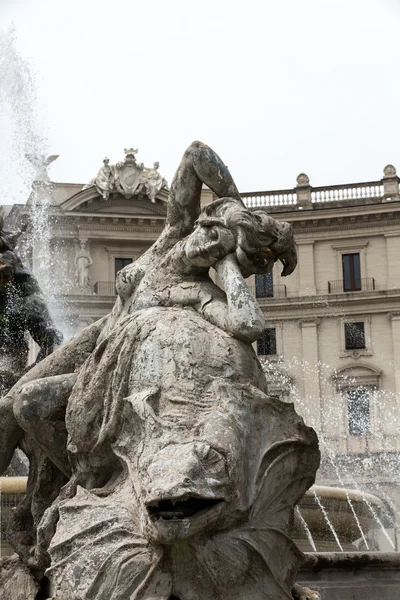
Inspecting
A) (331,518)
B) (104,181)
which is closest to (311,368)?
(104,181)

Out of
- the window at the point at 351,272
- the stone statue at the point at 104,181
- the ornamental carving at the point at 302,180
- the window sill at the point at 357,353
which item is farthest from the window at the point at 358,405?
the stone statue at the point at 104,181

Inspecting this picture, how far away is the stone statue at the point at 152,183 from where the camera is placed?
39.8m

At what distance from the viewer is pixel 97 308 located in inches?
1473

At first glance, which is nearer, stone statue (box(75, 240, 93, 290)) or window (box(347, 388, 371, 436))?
window (box(347, 388, 371, 436))

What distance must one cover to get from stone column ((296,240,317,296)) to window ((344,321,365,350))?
2.02 m

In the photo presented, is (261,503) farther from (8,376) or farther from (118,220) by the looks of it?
(118,220)

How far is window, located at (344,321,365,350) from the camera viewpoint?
39.1 meters

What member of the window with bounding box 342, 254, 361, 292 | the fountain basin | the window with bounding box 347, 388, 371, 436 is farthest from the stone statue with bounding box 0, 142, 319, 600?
the window with bounding box 342, 254, 361, 292

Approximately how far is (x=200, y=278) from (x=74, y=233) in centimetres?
3615

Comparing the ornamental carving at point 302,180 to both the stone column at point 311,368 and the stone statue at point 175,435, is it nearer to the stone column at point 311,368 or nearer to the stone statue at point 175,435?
the stone column at point 311,368

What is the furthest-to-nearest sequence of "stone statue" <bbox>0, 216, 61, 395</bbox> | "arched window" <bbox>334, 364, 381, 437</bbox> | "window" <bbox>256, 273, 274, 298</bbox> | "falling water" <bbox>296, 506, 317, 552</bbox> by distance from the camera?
"window" <bbox>256, 273, 274, 298</bbox> < "arched window" <bbox>334, 364, 381, 437</bbox> < "stone statue" <bbox>0, 216, 61, 395</bbox> < "falling water" <bbox>296, 506, 317, 552</bbox>

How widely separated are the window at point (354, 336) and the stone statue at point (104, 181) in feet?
36.0

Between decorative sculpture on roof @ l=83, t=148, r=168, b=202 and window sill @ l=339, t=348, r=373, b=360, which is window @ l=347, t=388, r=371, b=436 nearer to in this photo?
window sill @ l=339, t=348, r=373, b=360

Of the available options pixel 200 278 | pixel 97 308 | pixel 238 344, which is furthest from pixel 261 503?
pixel 97 308
